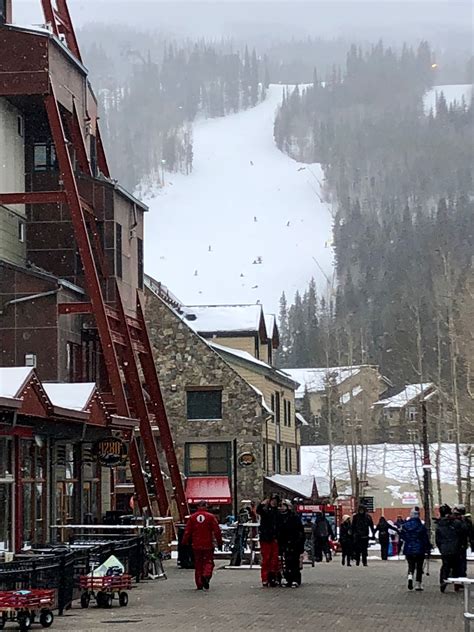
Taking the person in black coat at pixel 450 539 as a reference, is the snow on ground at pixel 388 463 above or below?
above

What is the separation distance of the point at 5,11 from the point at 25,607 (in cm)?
2455

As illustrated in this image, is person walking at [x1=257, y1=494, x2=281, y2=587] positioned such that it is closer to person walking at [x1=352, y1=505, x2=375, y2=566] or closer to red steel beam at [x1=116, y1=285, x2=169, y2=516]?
person walking at [x1=352, y1=505, x2=375, y2=566]

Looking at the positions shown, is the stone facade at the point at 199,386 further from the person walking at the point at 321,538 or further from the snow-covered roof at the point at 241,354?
the person walking at the point at 321,538

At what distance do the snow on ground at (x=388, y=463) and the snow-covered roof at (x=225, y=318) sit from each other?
15.3m

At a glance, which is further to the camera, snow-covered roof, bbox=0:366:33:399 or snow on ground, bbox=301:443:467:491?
snow on ground, bbox=301:443:467:491

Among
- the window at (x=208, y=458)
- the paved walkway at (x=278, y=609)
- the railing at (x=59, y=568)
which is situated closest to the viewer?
the paved walkway at (x=278, y=609)

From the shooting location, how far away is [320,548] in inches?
1574

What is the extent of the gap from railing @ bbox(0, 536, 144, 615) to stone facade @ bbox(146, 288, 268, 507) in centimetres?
2821

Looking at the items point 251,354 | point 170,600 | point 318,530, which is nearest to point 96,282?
point 318,530

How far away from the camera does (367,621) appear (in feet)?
62.0

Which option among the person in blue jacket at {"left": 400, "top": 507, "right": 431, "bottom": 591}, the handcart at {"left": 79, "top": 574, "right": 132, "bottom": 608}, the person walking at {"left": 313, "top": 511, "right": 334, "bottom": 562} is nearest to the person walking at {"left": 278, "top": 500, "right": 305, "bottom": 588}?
the person in blue jacket at {"left": 400, "top": 507, "right": 431, "bottom": 591}

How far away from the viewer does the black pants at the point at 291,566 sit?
83.0 feet

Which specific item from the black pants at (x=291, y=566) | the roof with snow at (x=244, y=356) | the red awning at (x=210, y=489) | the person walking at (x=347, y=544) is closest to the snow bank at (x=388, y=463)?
the roof with snow at (x=244, y=356)

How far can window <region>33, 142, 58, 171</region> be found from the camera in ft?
134
